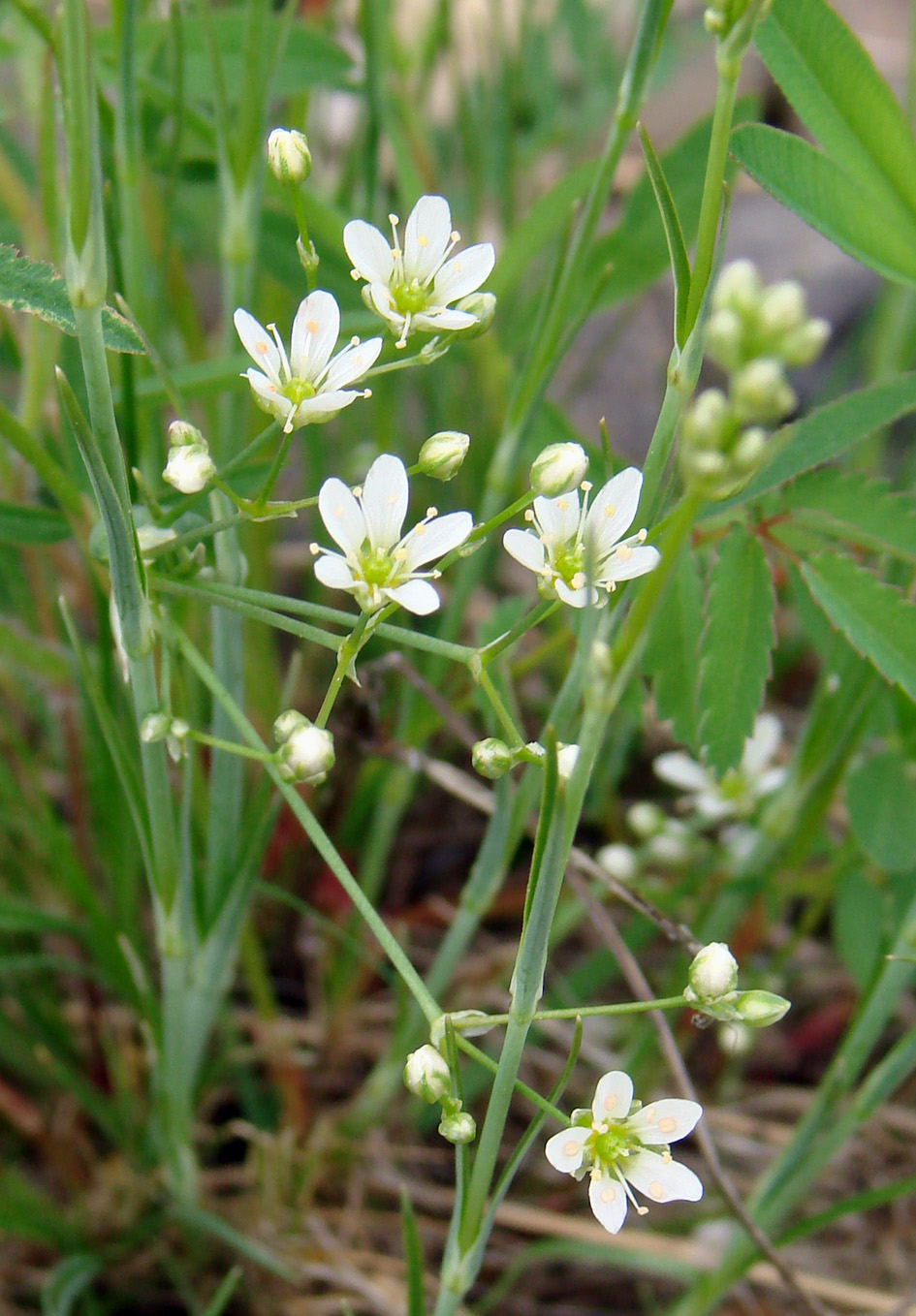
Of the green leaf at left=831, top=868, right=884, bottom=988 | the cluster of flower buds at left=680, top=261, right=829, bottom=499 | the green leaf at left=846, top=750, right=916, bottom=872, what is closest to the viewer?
the cluster of flower buds at left=680, top=261, right=829, bottom=499

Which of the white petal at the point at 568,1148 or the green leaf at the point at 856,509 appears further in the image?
the green leaf at the point at 856,509

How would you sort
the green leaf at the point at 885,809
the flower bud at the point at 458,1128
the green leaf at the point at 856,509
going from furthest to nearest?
1. the green leaf at the point at 885,809
2. the green leaf at the point at 856,509
3. the flower bud at the point at 458,1128

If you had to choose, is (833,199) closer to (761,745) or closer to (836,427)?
(836,427)

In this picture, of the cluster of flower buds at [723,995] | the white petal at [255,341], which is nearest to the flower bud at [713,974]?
the cluster of flower buds at [723,995]

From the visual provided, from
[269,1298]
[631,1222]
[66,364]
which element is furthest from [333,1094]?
[66,364]

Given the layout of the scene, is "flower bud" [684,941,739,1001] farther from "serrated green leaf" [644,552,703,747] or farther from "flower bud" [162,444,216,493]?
"flower bud" [162,444,216,493]

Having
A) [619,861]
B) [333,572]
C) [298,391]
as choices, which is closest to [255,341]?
[298,391]

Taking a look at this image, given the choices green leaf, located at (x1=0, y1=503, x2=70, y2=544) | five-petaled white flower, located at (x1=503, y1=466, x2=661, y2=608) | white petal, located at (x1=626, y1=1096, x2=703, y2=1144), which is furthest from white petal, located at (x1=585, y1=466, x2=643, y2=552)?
green leaf, located at (x1=0, y1=503, x2=70, y2=544)

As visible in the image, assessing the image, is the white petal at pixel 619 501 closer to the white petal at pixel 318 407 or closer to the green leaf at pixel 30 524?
the white petal at pixel 318 407
